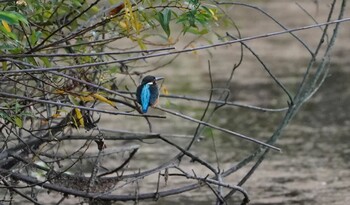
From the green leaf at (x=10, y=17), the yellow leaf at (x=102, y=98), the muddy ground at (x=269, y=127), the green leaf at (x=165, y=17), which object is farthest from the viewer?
the muddy ground at (x=269, y=127)

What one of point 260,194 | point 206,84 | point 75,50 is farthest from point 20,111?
point 206,84

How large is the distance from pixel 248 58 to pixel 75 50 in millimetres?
6673

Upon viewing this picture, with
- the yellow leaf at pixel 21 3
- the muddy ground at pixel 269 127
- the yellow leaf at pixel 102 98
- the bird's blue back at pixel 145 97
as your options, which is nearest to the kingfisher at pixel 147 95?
the bird's blue back at pixel 145 97

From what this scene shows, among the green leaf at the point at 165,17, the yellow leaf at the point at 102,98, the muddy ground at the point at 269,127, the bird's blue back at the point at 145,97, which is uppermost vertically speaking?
the muddy ground at the point at 269,127

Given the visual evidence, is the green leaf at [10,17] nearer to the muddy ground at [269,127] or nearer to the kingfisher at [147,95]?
the kingfisher at [147,95]

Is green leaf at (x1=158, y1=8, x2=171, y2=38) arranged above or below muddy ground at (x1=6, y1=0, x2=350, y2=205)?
below

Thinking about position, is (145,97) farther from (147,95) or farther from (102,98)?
(102,98)

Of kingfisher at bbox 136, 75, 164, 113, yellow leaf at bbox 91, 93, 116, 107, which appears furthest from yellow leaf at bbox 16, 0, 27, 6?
kingfisher at bbox 136, 75, 164, 113

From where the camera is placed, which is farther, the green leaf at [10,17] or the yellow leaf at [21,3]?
the yellow leaf at [21,3]

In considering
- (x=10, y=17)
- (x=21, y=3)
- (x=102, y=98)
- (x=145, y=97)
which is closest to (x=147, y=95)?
(x=145, y=97)

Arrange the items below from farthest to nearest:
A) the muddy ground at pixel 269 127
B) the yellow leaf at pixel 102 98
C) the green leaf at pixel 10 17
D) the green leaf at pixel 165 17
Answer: the muddy ground at pixel 269 127
the green leaf at pixel 165 17
the yellow leaf at pixel 102 98
the green leaf at pixel 10 17

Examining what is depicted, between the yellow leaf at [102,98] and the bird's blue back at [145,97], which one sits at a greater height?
the bird's blue back at [145,97]

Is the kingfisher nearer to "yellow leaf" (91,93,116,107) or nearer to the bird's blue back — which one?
the bird's blue back

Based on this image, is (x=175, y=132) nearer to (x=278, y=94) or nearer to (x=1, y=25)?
(x=278, y=94)
